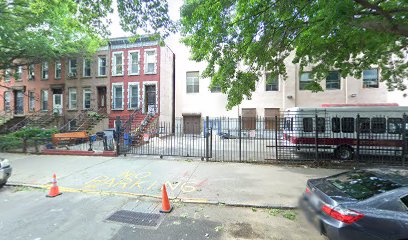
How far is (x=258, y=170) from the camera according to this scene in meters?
8.17

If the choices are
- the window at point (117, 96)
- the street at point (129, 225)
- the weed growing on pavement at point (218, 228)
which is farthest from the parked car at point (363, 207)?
the window at point (117, 96)

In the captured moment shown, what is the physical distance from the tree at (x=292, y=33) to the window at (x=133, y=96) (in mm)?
11745

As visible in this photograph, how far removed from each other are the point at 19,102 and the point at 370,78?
114ft

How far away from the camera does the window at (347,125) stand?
1031cm

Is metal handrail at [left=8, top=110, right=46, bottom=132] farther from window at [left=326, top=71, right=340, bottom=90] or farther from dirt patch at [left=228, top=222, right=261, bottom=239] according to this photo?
window at [left=326, top=71, right=340, bottom=90]

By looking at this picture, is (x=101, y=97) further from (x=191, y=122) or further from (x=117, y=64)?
(x=191, y=122)

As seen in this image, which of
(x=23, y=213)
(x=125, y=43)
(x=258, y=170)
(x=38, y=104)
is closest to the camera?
(x=23, y=213)

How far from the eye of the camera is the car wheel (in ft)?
33.6

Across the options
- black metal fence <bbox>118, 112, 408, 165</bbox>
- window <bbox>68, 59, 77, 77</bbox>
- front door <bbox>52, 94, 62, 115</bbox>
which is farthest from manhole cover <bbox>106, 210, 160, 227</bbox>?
window <bbox>68, 59, 77, 77</bbox>

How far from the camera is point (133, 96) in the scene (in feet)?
65.3

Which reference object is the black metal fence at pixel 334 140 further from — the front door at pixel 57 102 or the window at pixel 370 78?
the front door at pixel 57 102

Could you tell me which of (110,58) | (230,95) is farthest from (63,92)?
(230,95)

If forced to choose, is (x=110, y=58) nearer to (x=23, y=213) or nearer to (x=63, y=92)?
(x=63, y=92)

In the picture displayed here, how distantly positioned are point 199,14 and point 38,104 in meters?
22.0
